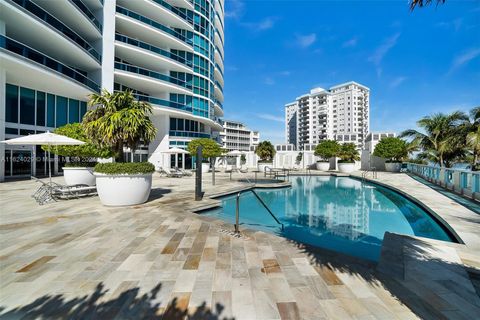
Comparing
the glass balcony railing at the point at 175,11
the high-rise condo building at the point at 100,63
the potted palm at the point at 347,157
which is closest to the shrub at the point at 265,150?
the high-rise condo building at the point at 100,63

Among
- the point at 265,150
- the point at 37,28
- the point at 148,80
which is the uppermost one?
the point at 37,28

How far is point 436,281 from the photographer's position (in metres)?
2.86

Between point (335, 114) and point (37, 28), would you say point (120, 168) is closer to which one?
point (37, 28)

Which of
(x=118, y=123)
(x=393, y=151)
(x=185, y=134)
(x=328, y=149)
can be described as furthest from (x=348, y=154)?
(x=118, y=123)

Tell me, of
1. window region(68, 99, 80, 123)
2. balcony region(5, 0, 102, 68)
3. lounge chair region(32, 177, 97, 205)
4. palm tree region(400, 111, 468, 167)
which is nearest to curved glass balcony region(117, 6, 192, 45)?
balcony region(5, 0, 102, 68)

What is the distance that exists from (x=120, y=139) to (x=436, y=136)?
84.4 ft

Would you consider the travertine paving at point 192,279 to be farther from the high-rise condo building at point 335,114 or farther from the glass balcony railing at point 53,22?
the high-rise condo building at point 335,114

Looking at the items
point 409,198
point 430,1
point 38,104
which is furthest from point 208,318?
point 38,104

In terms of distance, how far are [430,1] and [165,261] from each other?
18.6 ft

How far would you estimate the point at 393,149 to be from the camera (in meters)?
22.6

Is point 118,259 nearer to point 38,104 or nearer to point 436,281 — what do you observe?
point 436,281

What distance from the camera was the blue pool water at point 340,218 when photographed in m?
5.81

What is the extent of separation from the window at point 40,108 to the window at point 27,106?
35cm

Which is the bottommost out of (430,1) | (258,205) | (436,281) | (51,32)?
(258,205)
